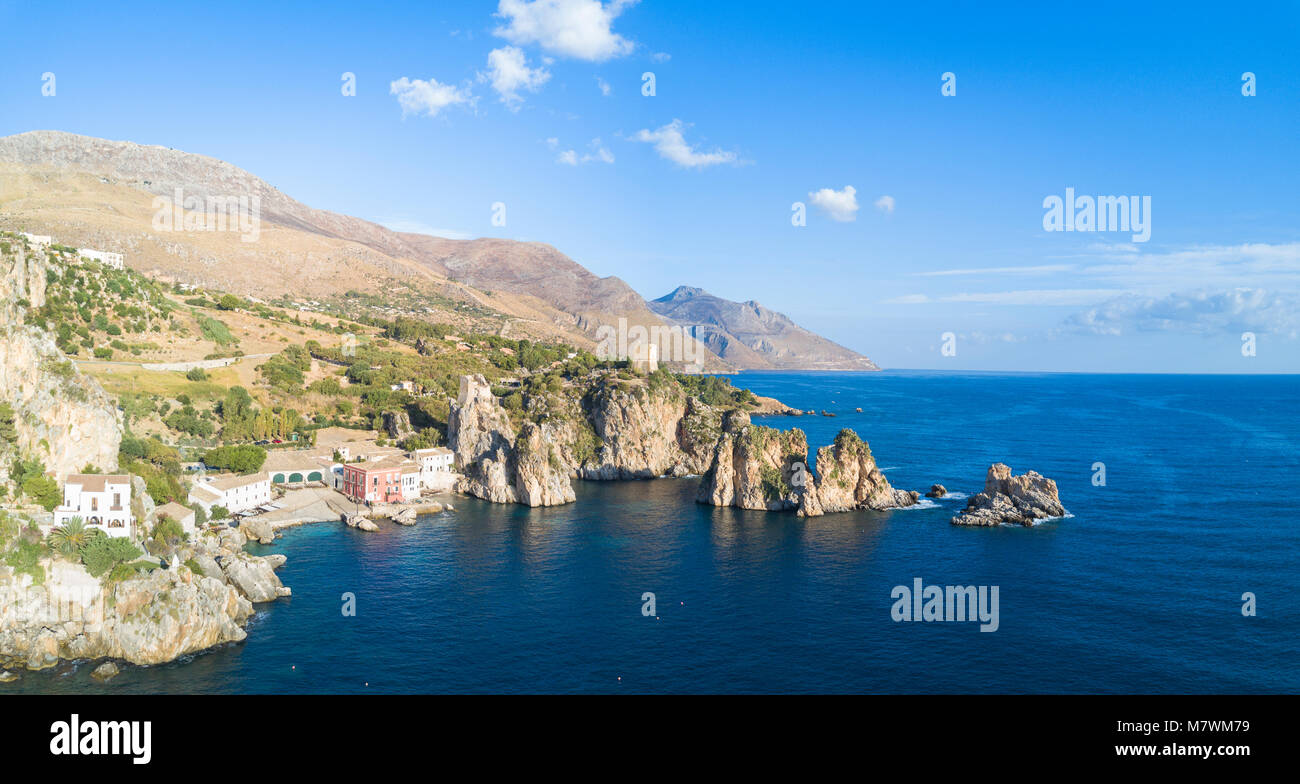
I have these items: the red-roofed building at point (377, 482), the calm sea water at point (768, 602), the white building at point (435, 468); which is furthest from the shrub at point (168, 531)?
the white building at point (435, 468)

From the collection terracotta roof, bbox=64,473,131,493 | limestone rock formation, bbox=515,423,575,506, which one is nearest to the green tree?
terracotta roof, bbox=64,473,131,493

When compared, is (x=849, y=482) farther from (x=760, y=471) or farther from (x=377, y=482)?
(x=377, y=482)

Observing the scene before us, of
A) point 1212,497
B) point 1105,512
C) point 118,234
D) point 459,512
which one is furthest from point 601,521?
point 118,234

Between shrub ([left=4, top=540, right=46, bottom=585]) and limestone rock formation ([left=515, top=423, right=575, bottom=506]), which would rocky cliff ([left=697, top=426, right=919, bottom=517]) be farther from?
shrub ([left=4, top=540, right=46, bottom=585])

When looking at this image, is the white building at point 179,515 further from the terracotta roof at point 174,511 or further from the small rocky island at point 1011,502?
the small rocky island at point 1011,502

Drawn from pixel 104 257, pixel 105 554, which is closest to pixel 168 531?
pixel 105 554
